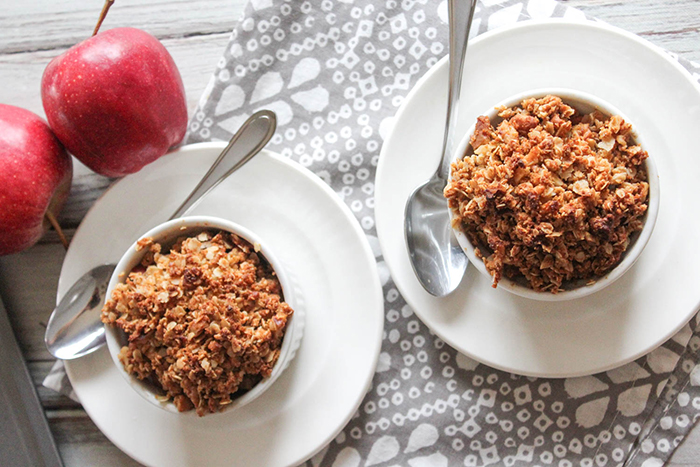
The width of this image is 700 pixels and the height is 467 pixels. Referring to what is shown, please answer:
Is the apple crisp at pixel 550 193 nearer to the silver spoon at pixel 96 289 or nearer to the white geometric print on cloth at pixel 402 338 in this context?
the white geometric print on cloth at pixel 402 338

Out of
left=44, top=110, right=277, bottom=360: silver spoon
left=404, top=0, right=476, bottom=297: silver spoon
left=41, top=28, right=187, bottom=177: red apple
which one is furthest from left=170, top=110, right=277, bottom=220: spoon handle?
left=404, top=0, right=476, bottom=297: silver spoon

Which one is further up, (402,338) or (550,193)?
(550,193)

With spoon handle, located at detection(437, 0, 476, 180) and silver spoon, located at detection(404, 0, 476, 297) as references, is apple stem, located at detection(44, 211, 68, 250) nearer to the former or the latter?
silver spoon, located at detection(404, 0, 476, 297)

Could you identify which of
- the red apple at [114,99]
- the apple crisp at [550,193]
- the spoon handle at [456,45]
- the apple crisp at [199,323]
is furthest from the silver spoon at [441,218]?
the red apple at [114,99]

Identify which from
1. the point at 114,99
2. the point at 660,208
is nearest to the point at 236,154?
the point at 114,99

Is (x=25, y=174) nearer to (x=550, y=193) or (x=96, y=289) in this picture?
(x=96, y=289)

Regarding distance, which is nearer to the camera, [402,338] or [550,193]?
[550,193]
